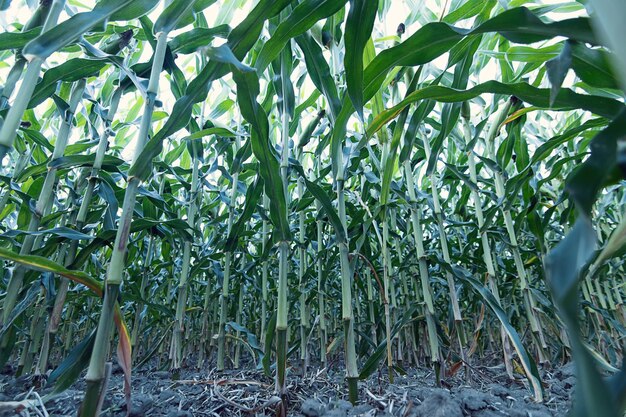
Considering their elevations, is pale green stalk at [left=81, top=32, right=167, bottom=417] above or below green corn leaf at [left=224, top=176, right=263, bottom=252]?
→ below

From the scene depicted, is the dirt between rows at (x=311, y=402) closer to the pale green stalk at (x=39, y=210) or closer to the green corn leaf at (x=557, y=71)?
the pale green stalk at (x=39, y=210)

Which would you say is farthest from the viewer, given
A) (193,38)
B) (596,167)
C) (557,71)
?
(193,38)

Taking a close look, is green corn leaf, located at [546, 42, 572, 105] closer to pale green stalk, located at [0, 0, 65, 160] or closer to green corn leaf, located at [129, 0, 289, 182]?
green corn leaf, located at [129, 0, 289, 182]

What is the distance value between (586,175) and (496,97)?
1762mm

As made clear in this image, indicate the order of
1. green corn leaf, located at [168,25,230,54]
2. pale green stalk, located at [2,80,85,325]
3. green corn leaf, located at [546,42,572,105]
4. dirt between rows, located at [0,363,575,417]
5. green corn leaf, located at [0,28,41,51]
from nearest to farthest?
1. green corn leaf, located at [546,42,572,105]
2. dirt between rows, located at [0,363,575,417]
3. green corn leaf, located at [0,28,41,51]
4. pale green stalk, located at [2,80,85,325]
5. green corn leaf, located at [168,25,230,54]

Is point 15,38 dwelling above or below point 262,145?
above

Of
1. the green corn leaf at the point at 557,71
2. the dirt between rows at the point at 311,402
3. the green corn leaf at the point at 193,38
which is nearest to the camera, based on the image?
the green corn leaf at the point at 557,71

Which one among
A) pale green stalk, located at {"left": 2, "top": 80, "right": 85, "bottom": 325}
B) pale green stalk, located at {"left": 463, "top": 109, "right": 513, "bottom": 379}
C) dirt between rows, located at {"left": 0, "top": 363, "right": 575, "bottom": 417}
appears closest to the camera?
dirt between rows, located at {"left": 0, "top": 363, "right": 575, "bottom": 417}

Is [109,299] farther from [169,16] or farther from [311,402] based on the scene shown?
[169,16]

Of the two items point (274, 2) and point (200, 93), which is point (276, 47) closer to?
point (274, 2)

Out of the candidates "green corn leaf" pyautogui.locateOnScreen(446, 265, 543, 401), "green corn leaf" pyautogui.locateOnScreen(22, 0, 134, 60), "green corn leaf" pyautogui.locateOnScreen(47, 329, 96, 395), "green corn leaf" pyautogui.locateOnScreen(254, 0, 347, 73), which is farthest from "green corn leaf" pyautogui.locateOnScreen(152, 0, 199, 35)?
"green corn leaf" pyautogui.locateOnScreen(446, 265, 543, 401)

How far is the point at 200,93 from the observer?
3.15ft

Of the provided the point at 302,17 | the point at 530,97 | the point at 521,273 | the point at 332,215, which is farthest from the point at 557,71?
the point at 521,273

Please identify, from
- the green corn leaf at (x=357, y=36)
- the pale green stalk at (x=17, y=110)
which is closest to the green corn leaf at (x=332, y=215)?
the green corn leaf at (x=357, y=36)
